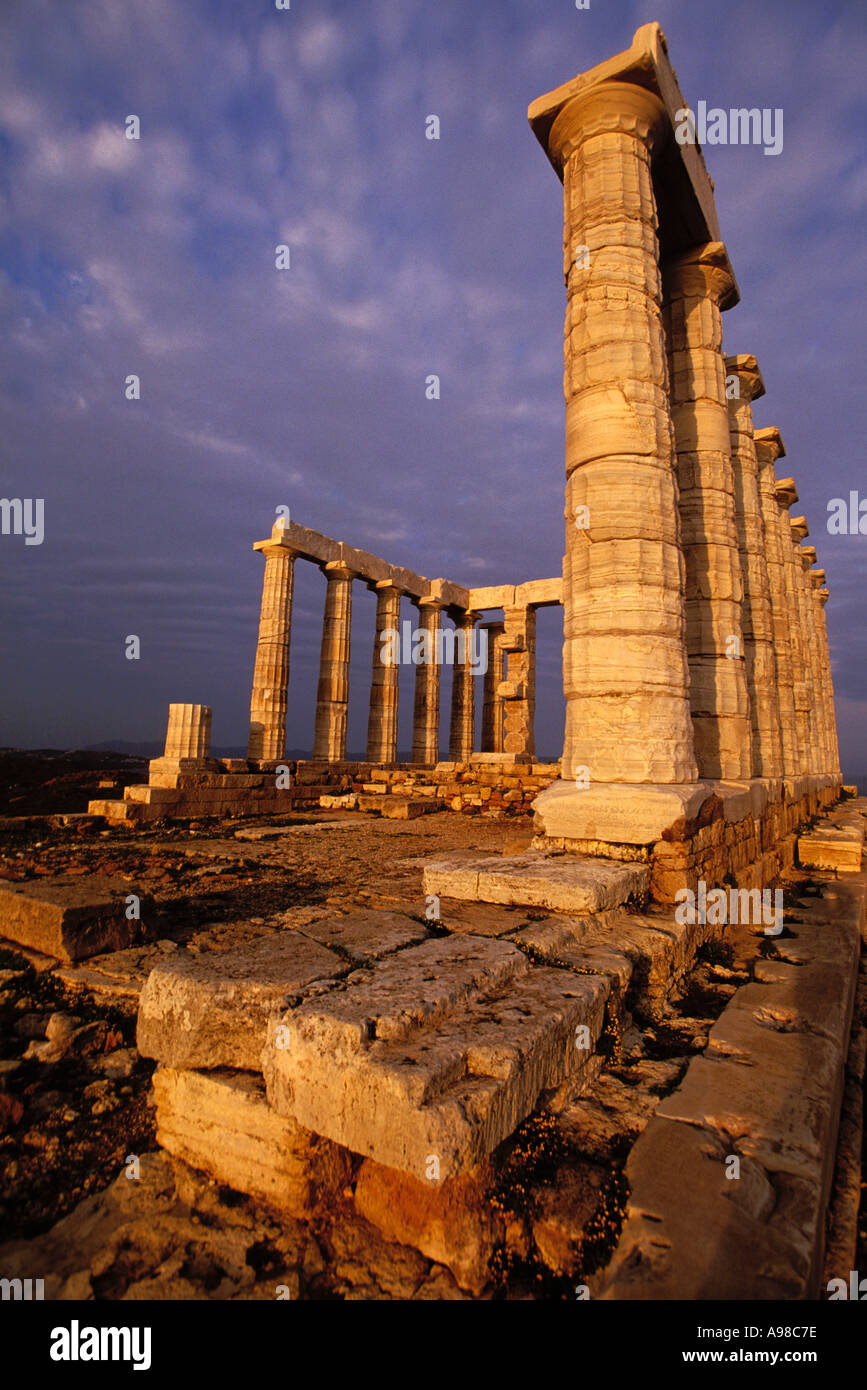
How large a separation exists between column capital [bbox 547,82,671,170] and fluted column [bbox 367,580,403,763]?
50.0 ft

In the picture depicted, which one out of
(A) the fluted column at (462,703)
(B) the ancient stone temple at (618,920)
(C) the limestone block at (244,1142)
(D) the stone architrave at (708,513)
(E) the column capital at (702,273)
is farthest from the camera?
(A) the fluted column at (462,703)

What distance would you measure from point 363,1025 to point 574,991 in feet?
3.66

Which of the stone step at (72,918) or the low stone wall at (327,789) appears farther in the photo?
the low stone wall at (327,789)

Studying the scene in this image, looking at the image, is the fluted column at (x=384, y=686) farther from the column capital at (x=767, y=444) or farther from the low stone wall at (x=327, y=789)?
the column capital at (x=767, y=444)

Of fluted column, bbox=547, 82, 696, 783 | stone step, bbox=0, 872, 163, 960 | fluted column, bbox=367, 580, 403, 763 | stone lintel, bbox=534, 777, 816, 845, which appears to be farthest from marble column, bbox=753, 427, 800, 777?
fluted column, bbox=367, 580, 403, 763

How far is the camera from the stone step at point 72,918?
406 cm

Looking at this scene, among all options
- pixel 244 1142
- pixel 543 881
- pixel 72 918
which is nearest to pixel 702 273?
pixel 543 881

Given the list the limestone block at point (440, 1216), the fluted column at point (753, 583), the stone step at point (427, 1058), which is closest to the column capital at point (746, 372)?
the fluted column at point (753, 583)

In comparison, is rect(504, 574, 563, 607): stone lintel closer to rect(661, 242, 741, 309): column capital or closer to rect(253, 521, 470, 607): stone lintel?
rect(253, 521, 470, 607): stone lintel

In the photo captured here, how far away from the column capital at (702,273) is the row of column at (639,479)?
0.02m

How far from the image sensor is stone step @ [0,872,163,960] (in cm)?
406

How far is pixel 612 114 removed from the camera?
6500 mm
